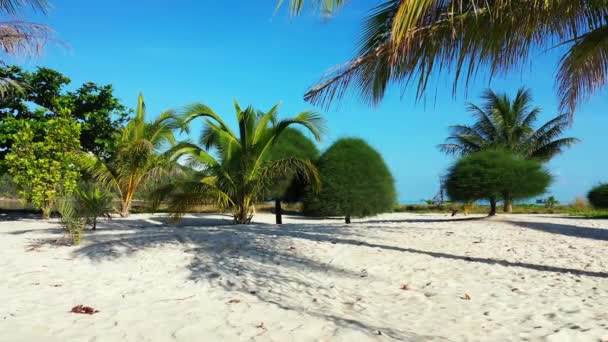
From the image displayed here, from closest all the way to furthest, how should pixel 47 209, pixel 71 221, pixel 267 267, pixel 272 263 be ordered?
pixel 267 267
pixel 272 263
pixel 71 221
pixel 47 209

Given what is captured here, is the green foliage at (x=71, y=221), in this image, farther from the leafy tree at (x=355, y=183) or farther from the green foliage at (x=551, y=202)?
the green foliage at (x=551, y=202)

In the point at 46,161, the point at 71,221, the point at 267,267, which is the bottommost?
the point at 267,267

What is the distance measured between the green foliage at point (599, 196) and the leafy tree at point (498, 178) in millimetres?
8084

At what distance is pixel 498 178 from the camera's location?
1433 centimetres

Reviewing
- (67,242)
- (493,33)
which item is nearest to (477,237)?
(493,33)

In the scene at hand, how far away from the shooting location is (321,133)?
1249 centimetres

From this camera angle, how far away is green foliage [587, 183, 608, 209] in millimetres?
20594

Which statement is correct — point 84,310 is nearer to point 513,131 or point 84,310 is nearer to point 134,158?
point 134,158

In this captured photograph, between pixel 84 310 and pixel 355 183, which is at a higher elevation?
pixel 355 183

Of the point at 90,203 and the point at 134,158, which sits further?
the point at 134,158

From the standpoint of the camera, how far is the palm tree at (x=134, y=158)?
56.9 ft

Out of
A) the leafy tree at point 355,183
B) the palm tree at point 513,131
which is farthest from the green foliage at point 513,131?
the leafy tree at point 355,183

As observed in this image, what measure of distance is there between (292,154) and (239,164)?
2.21m

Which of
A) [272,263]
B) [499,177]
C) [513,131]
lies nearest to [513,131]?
[513,131]
